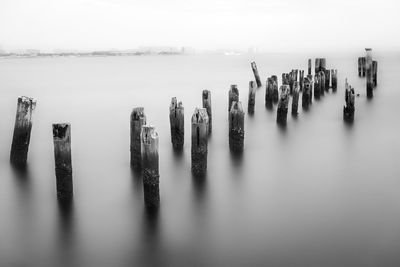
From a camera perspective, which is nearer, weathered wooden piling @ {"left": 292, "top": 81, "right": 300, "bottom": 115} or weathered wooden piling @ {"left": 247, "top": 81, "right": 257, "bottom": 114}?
weathered wooden piling @ {"left": 292, "top": 81, "right": 300, "bottom": 115}

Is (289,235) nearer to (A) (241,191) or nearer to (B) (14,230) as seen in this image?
(A) (241,191)

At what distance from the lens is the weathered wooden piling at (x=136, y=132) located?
7.40m

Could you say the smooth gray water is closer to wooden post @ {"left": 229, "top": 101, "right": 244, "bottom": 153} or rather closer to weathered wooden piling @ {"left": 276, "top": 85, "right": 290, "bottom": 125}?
wooden post @ {"left": 229, "top": 101, "right": 244, "bottom": 153}

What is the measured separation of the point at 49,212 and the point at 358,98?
16.5 metres

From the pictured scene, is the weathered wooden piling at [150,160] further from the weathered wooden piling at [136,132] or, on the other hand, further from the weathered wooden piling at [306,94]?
the weathered wooden piling at [306,94]

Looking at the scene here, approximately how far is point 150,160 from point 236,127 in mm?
3368

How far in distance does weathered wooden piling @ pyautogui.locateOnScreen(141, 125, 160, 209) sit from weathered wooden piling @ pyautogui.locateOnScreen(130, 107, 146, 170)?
1.53m

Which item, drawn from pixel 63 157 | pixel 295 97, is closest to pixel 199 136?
pixel 63 157

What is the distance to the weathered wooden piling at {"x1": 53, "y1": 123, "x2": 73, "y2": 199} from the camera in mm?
6047

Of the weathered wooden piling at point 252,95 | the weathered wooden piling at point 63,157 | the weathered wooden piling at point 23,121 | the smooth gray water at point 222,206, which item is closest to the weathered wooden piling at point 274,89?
the weathered wooden piling at point 252,95

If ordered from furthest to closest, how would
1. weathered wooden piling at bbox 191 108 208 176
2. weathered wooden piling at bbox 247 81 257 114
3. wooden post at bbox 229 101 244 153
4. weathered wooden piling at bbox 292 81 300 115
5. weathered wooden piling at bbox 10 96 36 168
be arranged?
weathered wooden piling at bbox 247 81 257 114, weathered wooden piling at bbox 292 81 300 115, wooden post at bbox 229 101 244 153, weathered wooden piling at bbox 10 96 36 168, weathered wooden piling at bbox 191 108 208 176

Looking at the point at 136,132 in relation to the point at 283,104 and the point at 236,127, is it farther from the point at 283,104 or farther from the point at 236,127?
the point at 283,104

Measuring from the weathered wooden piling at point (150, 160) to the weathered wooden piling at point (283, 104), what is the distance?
262 inches

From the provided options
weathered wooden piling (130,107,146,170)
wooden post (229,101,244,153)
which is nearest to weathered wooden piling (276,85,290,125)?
wooden post (229,101,244,153)
